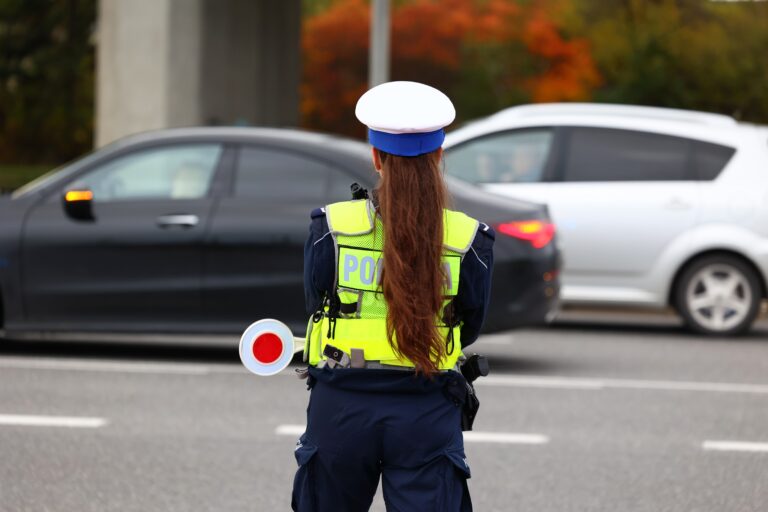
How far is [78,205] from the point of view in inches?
367

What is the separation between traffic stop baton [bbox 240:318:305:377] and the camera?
3.42 metres

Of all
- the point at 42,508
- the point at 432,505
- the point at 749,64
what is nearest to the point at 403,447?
the point at 432,505

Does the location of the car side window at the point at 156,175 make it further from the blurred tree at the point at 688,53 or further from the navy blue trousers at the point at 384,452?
the blurred tree at the point at 688,53

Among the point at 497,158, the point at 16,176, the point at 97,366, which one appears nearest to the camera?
the point at 97,366

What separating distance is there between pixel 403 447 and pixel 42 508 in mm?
2809

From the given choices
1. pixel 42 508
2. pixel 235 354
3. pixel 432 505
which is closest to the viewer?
pixel 432 505

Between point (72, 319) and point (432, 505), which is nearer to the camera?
point (432, 505)

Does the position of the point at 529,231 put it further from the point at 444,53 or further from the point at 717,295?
the point at 444,53

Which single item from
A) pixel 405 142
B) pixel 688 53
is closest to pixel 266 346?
pixel 405 142

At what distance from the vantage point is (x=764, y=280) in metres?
12.1

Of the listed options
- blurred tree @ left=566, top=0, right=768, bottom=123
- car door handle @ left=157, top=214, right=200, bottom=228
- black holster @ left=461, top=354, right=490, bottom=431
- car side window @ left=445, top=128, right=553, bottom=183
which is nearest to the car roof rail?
car side window @ left=445, top=128, right=553, bottom=183

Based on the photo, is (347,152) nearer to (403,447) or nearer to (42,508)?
(42,508)

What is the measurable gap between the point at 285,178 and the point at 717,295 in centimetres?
431

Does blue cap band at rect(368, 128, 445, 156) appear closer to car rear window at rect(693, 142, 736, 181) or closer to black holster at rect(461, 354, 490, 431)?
black holster at rect(461, 354, 490, 431)
